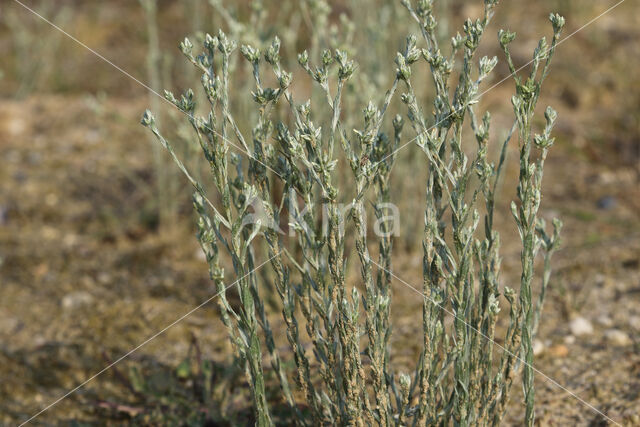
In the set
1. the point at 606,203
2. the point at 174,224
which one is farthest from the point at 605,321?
the point at 174,224

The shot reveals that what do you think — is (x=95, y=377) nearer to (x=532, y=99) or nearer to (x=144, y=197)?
(x=144, y=197)

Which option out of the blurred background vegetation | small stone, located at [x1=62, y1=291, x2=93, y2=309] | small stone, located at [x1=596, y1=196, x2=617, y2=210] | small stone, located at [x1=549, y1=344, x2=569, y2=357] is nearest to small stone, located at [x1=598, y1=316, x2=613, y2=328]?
the blurred background vegetation

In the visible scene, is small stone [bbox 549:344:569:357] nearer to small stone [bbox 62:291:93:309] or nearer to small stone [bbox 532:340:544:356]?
small stone [bbox 532:340:544:356]

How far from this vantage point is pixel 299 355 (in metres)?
1.60

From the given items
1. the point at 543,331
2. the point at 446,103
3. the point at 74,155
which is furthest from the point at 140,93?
the point at 446,103

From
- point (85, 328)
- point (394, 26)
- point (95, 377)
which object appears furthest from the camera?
point (394, 26)

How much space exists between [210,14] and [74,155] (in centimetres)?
257

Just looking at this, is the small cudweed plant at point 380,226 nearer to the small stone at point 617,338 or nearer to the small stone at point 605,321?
the small stone at point 617,338

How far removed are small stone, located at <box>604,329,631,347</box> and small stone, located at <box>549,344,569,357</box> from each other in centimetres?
17

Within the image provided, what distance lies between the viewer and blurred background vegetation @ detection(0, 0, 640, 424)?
2.27 m

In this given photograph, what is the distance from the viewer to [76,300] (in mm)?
2924

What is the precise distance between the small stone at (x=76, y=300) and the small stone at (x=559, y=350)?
1.97 meters

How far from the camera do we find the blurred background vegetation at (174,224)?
2268 millimetres

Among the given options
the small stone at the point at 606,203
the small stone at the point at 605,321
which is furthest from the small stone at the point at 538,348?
the small stone at the point at 606,203
